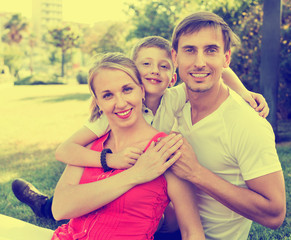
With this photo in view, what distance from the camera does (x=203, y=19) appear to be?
2.38 metres

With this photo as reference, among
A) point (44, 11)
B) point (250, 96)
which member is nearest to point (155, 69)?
point (250, 96)

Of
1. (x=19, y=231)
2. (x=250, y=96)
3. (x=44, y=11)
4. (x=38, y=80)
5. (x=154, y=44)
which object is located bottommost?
(x=38, y=80)

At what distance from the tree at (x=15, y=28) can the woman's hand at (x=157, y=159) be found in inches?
2413

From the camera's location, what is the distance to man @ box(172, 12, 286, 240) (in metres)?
2.07

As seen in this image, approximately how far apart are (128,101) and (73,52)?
51319mm

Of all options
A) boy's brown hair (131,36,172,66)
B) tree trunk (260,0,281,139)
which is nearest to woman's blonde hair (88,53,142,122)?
boy's brown hair (131,36,172,66)

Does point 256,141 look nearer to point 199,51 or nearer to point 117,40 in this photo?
point 199,51

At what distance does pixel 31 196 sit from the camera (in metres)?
4.23

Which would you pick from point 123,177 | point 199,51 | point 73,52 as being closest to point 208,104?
point 199,51

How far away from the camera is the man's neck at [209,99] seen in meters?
2.42

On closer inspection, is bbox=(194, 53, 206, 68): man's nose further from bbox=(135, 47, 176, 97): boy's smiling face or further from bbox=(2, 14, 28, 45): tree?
bbox=(2, 14, 28, 45): tree

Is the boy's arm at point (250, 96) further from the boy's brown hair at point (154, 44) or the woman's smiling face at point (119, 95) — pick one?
the woman's smiling face at point (119, 95)

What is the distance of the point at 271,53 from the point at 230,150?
203 inches

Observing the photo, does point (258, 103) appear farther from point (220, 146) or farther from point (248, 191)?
point (248, 191)
